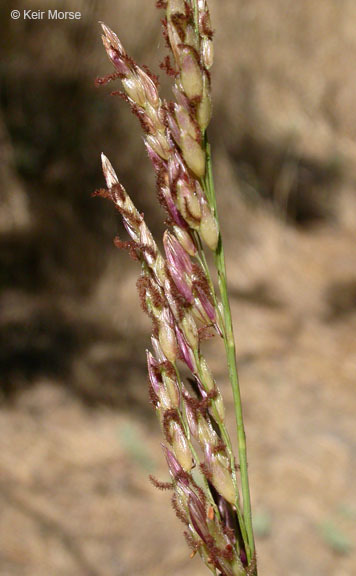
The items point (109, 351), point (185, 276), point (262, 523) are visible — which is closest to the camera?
point (185, 276)

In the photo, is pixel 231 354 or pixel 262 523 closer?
pixel 231 354

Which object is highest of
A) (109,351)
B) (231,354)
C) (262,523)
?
(109,351)

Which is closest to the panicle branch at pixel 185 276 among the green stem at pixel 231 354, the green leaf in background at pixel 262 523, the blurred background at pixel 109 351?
the green stem at pixel 231 354

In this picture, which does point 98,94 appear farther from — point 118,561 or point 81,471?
point 118,561

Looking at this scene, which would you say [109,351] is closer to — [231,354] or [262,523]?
[262,523]

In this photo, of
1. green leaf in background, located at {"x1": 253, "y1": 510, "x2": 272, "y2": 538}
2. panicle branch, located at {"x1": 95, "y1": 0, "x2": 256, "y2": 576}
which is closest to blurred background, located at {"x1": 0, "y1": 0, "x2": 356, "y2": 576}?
green leaf in background, located at {"x1": 253, "y1": 510, "x2": 272, "y2": 538}

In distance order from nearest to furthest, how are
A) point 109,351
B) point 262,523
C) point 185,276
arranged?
point 185,276, point 262,523, point 109,351

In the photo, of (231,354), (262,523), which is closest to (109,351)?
(262,523)

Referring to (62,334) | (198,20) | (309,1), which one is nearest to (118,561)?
(62,334)
